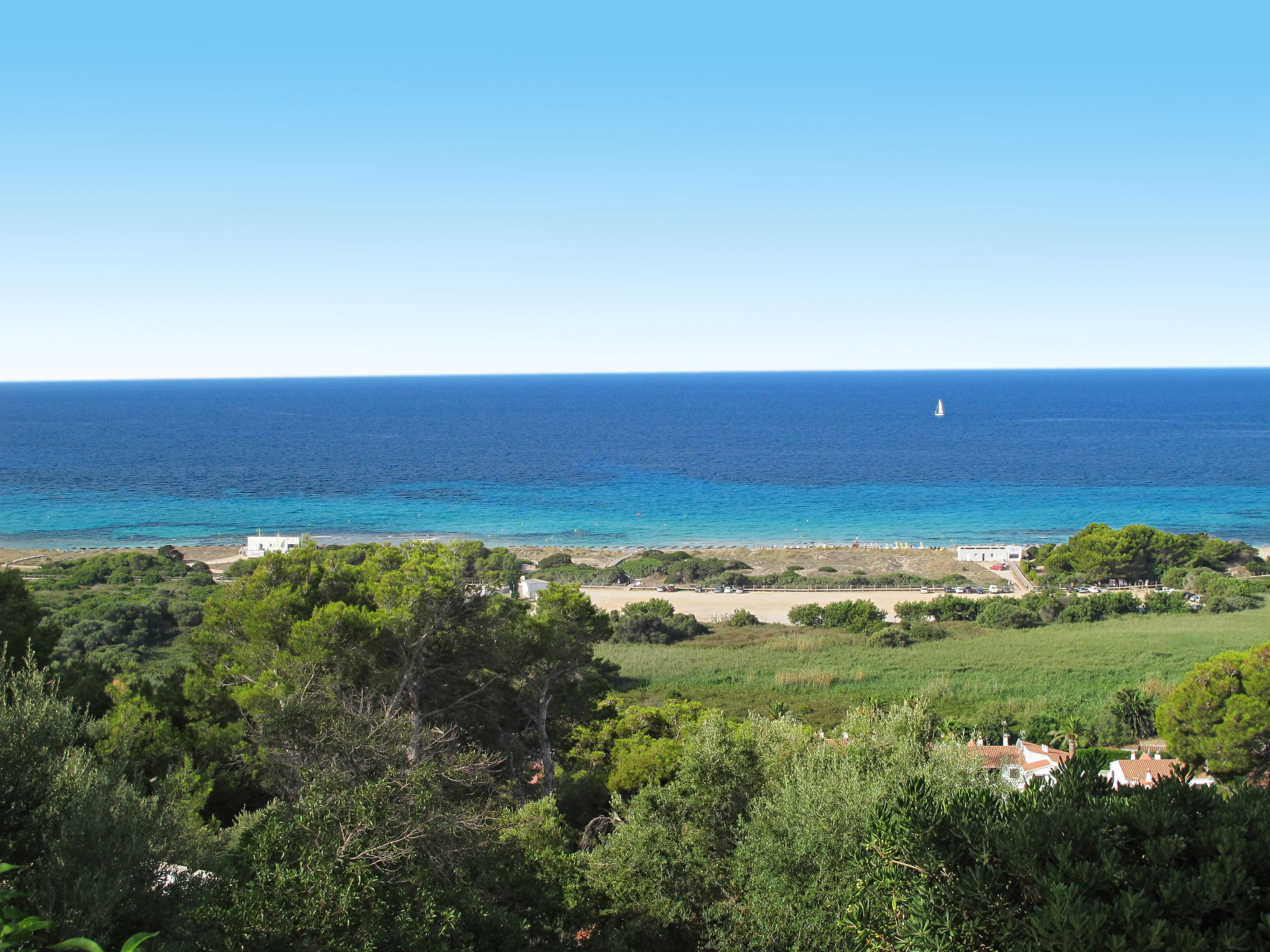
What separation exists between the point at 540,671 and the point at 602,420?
460 feet

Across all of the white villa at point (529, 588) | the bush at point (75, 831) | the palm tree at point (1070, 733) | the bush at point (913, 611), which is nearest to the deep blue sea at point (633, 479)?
the white villa at point (529, 588)

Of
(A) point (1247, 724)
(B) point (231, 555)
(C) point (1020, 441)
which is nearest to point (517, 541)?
(B) point (231, 555)

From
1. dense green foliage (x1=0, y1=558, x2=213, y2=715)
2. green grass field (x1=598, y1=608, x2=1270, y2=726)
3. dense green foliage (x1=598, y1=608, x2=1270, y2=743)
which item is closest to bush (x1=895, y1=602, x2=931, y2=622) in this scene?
dense green foliage (x1=598, y1=608, x2=1270, y2=743)

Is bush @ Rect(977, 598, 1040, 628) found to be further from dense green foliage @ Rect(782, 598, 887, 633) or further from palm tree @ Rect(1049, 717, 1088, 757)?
palm tree @ Rect(1049, 717, 1088, 757)

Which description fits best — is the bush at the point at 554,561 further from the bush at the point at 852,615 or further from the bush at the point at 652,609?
the bush at the point at 852,615

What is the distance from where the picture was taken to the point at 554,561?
52.7 meters

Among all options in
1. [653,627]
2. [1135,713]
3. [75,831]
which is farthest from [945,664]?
[75,831]

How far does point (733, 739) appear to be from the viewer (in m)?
11.1

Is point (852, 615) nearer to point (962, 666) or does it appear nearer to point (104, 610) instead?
point (962, 666)

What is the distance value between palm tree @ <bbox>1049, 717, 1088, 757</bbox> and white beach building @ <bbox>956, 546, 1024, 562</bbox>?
32.5 m

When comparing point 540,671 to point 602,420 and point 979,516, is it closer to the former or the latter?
point 979,516

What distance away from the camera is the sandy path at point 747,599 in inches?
1654

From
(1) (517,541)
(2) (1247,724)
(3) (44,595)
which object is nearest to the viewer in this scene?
(2) (1247,724)

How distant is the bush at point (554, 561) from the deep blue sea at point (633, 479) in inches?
268
